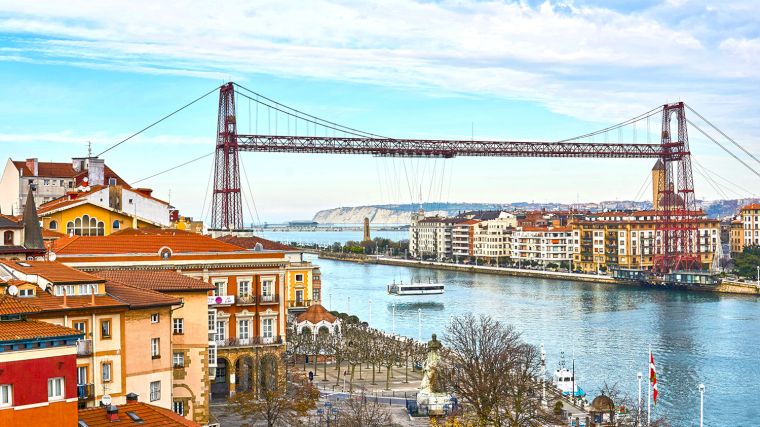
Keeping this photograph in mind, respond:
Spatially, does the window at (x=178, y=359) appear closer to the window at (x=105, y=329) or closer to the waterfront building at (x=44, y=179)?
the window at (x=105, y=329)

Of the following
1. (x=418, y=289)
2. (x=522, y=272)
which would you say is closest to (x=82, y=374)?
(x=418, y=289)

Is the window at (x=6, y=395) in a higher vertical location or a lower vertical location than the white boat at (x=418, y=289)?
higher

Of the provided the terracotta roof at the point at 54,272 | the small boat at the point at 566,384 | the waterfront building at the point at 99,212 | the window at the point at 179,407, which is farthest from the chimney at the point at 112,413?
the waterfront building at the point at 99,212

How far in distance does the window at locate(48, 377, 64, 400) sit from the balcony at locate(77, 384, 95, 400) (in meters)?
1.27

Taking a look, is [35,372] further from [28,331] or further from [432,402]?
[432,402]

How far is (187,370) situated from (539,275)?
1380 inches

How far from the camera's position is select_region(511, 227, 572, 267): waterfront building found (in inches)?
1907

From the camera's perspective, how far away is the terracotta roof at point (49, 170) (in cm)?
1994

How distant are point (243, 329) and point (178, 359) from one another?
3910mm

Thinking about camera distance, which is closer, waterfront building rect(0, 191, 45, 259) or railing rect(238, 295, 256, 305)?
waterfront building rect(0, 191, 45, 259)

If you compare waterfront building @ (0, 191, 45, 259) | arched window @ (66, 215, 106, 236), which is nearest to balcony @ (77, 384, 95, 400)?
waterfront building @ (0, 191, 45, 259)

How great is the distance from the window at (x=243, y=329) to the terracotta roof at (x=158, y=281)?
342cm

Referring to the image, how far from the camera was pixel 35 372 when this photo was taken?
5766mm

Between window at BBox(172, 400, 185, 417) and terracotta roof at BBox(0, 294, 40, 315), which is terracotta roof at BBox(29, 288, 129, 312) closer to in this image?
terracotta roof at BBox(0, 294, 40, 315)
